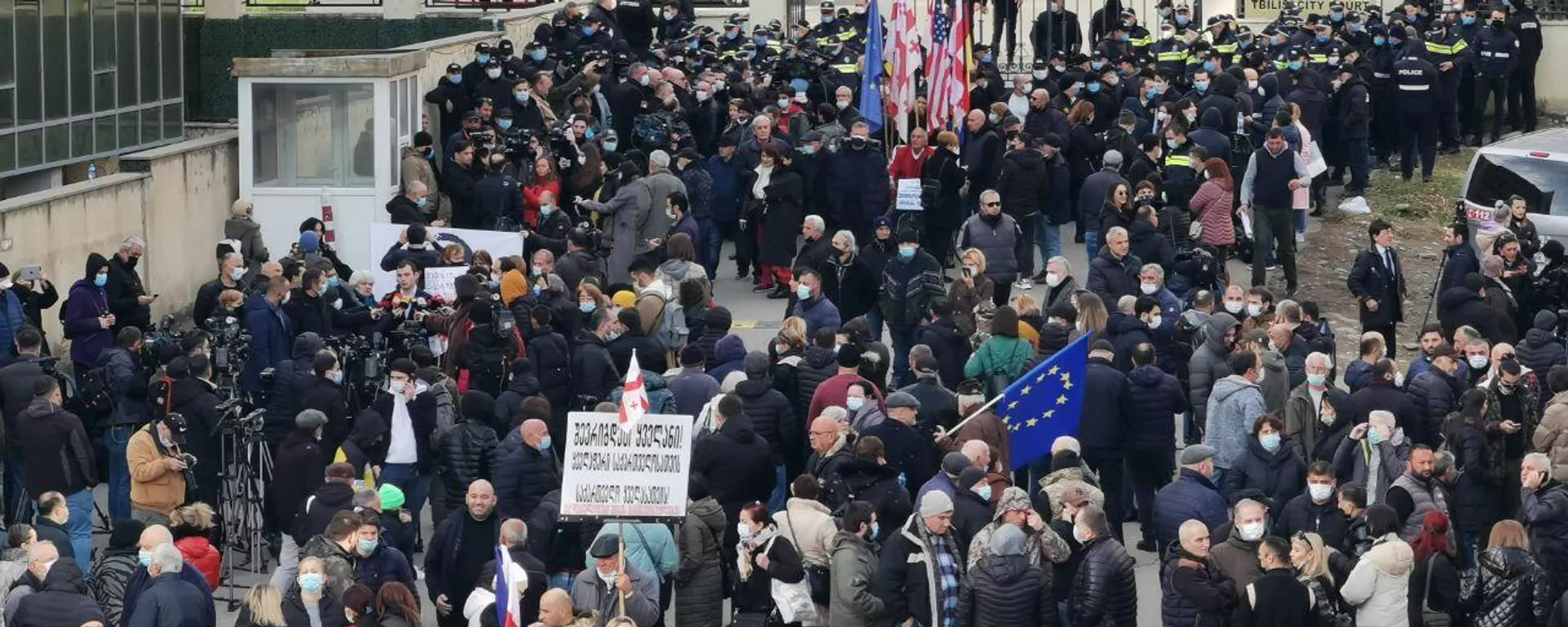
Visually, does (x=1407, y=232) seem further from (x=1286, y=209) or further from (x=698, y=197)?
(x=698, y=197)

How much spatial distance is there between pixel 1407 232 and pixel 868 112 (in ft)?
22.4

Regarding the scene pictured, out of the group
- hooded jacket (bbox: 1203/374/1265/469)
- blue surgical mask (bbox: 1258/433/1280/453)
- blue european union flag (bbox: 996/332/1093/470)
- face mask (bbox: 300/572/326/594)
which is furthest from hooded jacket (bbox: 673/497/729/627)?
hooded jacket (bbox: 1203/374/1265/469)

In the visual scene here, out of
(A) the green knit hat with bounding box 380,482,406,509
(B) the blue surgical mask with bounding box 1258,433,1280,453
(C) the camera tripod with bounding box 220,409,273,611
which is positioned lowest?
(C) the camera tripod with bounding box 220,409,273,611

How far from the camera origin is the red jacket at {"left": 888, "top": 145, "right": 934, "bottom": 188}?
24.9 meters

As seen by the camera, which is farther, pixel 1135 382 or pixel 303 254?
pixel 303 254

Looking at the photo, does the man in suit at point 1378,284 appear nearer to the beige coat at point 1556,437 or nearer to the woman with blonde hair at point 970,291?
the woman with blonde hair at point 970,291

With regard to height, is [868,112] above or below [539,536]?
above

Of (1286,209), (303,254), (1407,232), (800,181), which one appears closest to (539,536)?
(303,254)

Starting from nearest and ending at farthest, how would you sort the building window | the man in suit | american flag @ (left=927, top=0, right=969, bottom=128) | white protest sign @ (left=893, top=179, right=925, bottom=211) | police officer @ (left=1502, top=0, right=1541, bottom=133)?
the man in suit
white protest sign @ (left=893, top=179, right=925, bottom=211)
the building window
american flag @ (left=927, top=0, right=969, bottom=128)
police officer @ (left=1502, top=0, right=1541, bottom=133)

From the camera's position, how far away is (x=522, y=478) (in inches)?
666

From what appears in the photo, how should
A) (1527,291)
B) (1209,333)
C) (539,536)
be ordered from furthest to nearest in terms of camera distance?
(1527,291) → (1209,333) → (539,536)

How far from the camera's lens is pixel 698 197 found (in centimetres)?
2495

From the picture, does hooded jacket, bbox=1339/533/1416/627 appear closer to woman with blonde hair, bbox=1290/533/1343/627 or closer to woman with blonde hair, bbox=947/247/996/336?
woman with blonde hair, bbox=1290/533/1343/627

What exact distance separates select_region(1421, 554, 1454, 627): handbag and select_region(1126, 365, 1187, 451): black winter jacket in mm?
3121
